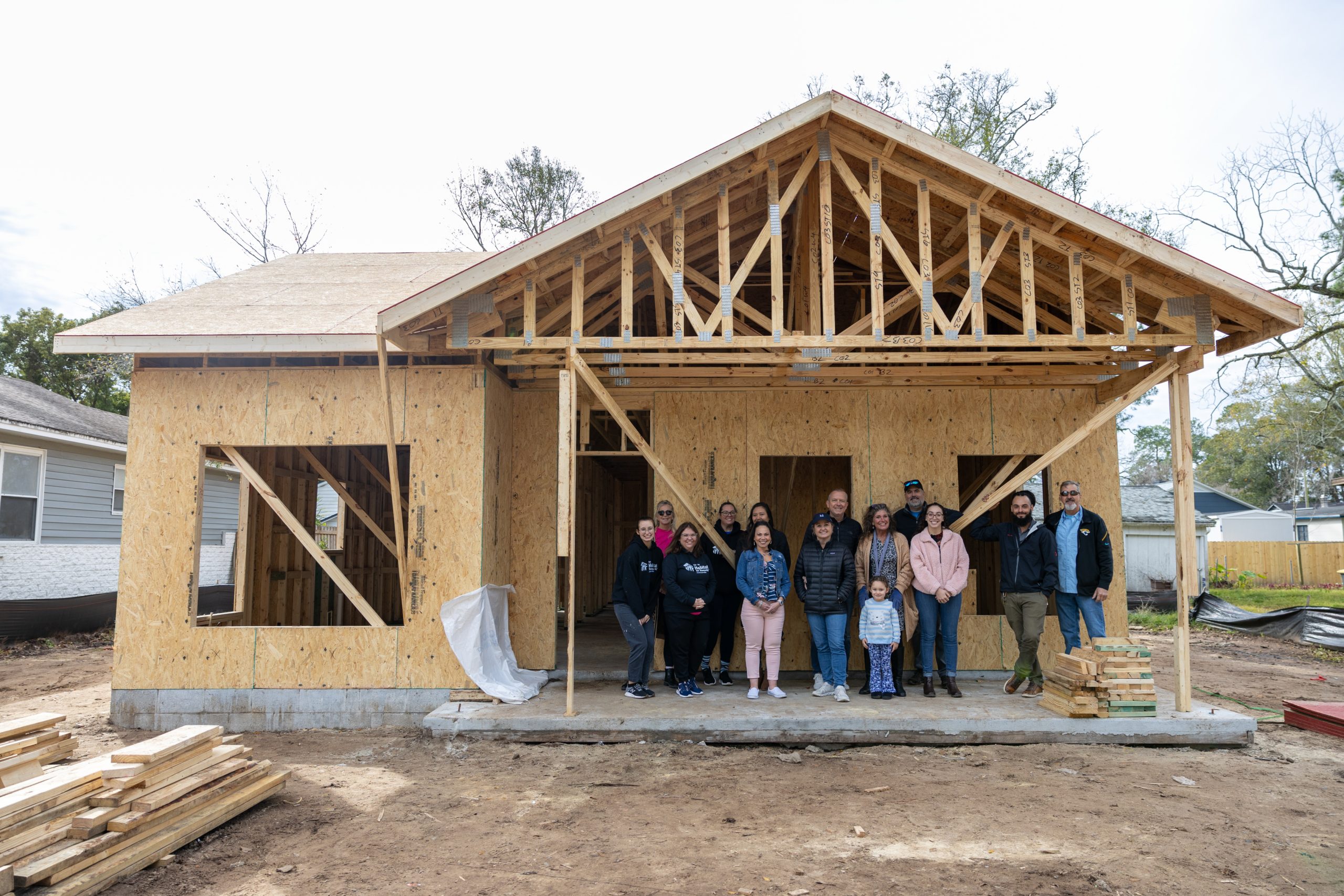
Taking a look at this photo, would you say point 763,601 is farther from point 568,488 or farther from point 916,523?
point 568,488

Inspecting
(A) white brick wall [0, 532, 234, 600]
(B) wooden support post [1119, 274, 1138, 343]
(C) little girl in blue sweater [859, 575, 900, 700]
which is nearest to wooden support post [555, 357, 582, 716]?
(C) little girl in blue sweater [859, 575, 900, 700]

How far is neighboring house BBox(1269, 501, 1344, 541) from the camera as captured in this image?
3411 centimetres

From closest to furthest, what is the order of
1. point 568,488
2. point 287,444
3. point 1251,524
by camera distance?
1. point 568,488
2. point 287,444
3. point 1251,524

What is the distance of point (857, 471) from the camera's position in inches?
338

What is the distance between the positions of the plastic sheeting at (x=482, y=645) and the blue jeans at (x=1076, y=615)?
4735 millimetres

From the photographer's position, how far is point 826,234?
672cm

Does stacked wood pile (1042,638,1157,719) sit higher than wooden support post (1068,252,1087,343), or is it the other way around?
wooden support post (1068,252,1087,343)

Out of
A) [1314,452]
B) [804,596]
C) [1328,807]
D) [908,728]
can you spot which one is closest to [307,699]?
[804,596]

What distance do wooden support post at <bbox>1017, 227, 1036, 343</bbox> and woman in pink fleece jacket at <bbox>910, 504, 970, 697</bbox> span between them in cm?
173

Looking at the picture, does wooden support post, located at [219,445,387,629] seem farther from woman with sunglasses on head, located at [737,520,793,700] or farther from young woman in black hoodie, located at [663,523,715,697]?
woman with sunglasses on head, located at [737,520,793,700]

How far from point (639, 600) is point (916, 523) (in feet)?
9.08

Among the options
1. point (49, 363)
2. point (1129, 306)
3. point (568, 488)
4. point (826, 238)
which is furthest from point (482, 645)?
point (49, 363)

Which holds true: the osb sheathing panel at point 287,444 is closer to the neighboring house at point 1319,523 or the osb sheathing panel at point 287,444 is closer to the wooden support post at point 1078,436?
the wooden support post at point 1078,436

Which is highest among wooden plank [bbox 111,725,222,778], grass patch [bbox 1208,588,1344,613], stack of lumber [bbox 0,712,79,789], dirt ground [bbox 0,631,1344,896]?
wooden plank [bbox 111,725,222,778]
